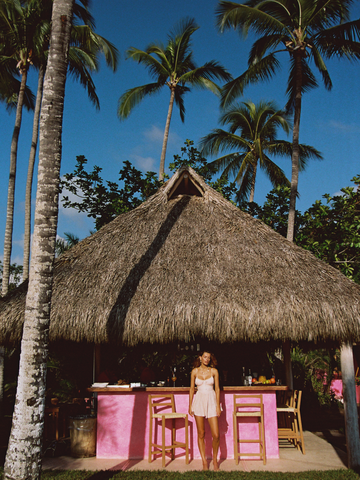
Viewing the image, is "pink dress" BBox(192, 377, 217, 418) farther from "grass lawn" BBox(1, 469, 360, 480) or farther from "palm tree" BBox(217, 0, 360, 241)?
"palm tree" BBox(217, 0, 360, 241)

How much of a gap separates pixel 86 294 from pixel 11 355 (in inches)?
Result: 251

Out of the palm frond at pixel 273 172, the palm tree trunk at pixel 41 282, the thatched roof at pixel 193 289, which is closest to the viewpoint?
the palm tree trunk at pixel 41 282

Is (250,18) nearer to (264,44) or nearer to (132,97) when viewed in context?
(264,44)

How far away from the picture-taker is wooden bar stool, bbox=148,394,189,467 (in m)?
5.43

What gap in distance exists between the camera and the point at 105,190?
13.1 m

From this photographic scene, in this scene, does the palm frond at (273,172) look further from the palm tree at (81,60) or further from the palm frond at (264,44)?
the palm tree at (81,60)

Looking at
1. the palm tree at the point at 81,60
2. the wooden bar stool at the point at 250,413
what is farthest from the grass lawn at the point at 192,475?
the palm tree at the point at 81,60

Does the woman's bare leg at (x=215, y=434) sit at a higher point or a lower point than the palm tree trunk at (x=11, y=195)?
lower

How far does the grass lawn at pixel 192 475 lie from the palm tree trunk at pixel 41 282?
1387 mm

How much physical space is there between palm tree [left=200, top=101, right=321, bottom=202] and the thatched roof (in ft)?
26.8

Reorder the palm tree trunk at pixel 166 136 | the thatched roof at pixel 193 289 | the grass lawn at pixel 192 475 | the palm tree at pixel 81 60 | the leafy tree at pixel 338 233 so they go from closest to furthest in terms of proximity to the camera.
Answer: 1. the grass lawn at pixel 192 475
2. the thatched roof at pixel 193 289
3. the leafy tree at pixel 338 233
4. the palm tree at pixel 81 60
5. the palm tree trunk at pixel 166 136

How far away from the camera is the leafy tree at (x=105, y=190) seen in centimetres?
1298

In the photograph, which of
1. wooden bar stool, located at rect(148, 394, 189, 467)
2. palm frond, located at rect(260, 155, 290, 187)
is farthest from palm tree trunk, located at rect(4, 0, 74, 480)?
palm frond, located at rect(260, 155, 290, 187)

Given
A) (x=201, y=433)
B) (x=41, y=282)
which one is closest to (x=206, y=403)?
(x=201, y=433)
